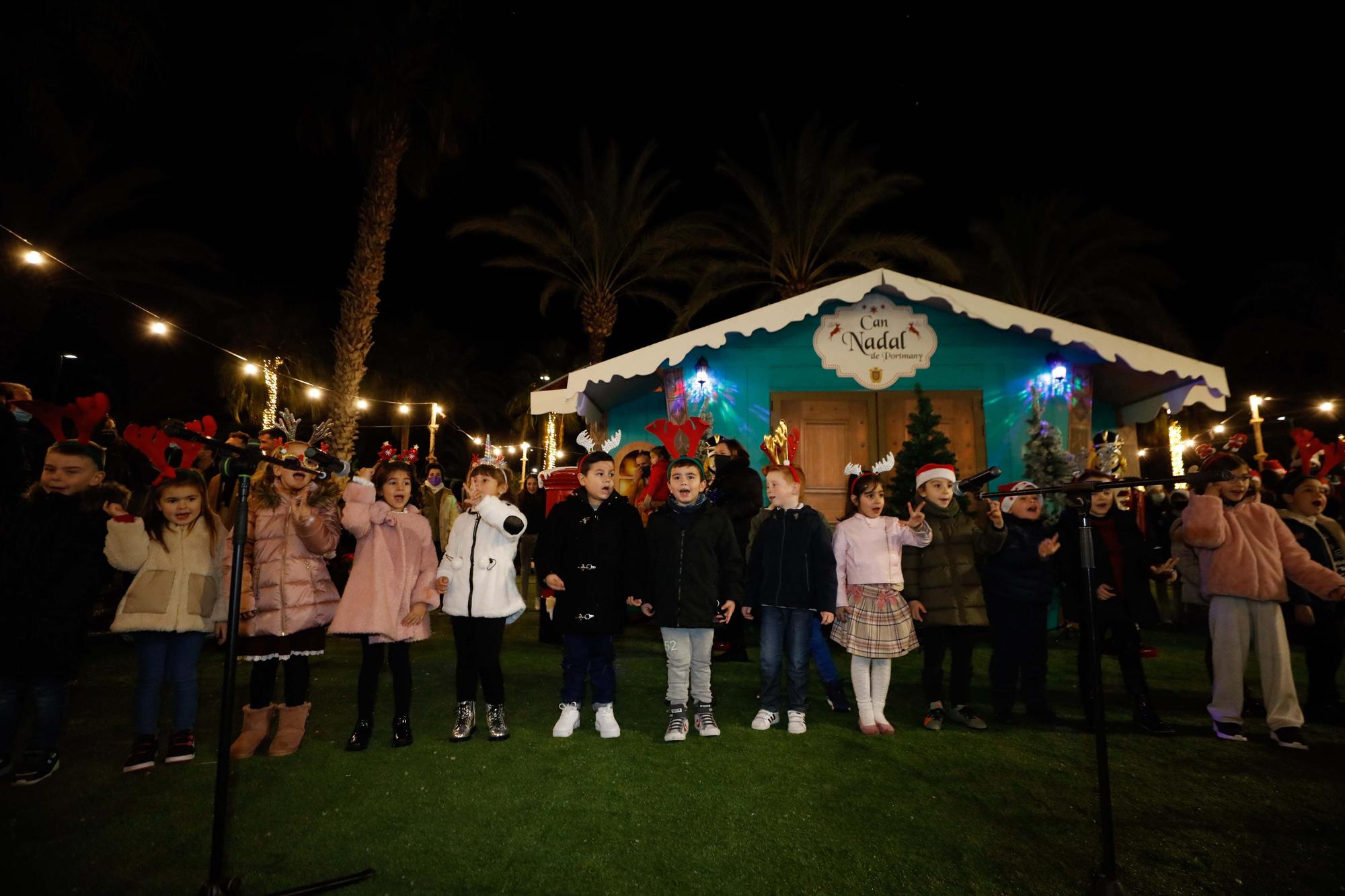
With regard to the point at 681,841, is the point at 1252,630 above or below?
above

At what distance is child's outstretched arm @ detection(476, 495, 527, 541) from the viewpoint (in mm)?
4703

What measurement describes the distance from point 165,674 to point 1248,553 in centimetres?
707

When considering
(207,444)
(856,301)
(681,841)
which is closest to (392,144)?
(856,301)

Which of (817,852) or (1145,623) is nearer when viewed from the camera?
(817,852)

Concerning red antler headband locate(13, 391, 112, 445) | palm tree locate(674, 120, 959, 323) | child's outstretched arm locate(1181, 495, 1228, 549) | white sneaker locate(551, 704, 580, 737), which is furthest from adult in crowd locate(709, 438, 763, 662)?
palm tree locate(674, 120, 959, 323)

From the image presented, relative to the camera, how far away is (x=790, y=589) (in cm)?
512

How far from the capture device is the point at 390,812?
11.7 feet

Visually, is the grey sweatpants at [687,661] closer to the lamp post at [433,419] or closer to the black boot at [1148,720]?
the black boot at [1148,720]

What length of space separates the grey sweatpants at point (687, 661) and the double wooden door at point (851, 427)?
553 centimetres

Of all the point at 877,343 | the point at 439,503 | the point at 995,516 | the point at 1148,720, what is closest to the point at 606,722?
the point at 995,516

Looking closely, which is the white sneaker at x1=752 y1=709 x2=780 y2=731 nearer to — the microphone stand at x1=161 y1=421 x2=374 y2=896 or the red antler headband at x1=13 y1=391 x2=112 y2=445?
the microphone stand at x1=161 y1=421 x2=374 y2=896

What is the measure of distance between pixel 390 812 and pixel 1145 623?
5223mm

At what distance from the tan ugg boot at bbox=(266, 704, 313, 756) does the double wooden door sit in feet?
23.5

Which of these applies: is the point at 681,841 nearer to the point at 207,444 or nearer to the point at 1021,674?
the point at 207,444
